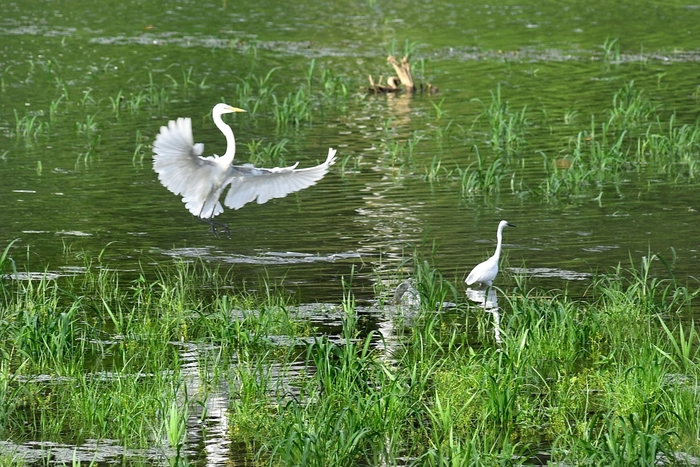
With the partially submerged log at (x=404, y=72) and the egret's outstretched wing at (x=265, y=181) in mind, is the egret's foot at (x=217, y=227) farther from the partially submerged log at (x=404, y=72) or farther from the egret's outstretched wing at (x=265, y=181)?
the partially submerged log at (x=404, y=72)

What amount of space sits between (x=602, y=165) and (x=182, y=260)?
5960mm

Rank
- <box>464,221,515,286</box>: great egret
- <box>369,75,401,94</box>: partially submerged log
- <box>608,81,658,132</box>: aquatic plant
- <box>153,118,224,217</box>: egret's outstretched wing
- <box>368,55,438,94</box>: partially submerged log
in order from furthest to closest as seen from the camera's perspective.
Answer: <box>369,75,401,94</box>: partially submerged log, <box>368,55,438,94</box>: partially submerged log, <box>608,81,658,132</box>: aquatic plant, <box>153,118,224,217</box>: egret's outstretched wing, <box>464,221,515,286</box>: great egret

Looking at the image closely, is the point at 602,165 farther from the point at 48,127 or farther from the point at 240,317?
the point at 48,127

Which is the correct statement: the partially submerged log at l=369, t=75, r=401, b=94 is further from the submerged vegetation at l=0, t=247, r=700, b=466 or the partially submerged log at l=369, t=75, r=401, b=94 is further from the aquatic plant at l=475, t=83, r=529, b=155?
the submerged vegetation at l=0, t=247, r=700, b=466

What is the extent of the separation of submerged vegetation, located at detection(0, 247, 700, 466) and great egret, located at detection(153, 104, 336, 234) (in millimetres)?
1610

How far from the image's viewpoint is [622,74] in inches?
874

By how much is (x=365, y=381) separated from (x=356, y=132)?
35.7ft

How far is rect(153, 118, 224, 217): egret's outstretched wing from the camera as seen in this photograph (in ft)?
30.8

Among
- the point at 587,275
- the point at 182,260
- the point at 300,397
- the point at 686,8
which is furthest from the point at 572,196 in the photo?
the point at 686,8

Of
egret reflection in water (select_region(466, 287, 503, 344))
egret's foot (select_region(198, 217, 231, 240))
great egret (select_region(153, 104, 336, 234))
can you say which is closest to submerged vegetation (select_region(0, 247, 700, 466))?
egret reflection in water (select_region(466, 287, 503, 344))

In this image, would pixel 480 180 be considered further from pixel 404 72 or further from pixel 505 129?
pixel 404 72

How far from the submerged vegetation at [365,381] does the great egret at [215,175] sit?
5.28 feet

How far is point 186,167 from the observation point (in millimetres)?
10258

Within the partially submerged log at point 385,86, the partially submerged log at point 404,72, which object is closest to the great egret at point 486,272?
the partially submerged log at point 404,72
